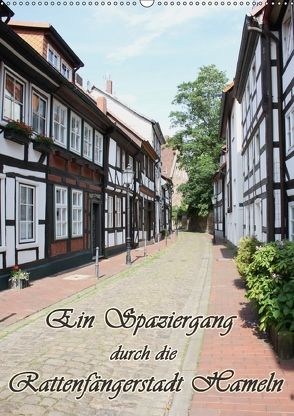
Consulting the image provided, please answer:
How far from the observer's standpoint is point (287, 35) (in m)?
11.5

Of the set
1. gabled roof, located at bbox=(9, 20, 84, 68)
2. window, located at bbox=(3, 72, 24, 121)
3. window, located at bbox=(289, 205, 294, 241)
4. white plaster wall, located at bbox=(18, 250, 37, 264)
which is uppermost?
gabled roof, located at bbox=(9, 20, 84, 68)

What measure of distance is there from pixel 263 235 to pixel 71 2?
10388 mm

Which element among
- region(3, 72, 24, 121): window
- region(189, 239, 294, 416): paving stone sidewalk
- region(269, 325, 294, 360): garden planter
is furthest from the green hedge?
region(3, 72, 24, 121): window

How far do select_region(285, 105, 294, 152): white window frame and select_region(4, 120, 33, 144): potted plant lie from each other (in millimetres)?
6622

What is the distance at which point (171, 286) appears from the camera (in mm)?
11508

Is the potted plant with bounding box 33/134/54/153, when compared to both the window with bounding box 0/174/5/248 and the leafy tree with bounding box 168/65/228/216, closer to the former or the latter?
the window with bounding box 0/174/5/248

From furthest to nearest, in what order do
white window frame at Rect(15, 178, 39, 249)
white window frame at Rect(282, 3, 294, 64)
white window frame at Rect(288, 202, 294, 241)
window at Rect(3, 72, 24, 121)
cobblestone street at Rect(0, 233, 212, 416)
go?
white window frame at Rect(288, 202, 294, 241) < white window frame at Rect(15, 178, 39, 249) < white window frame at Rect(282, 3, 294, 64) < window at Rect(3, 72, 24, 121) < cobblestone street at Rect(0, 233, 212, 416)

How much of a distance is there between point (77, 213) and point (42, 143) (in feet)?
14.3

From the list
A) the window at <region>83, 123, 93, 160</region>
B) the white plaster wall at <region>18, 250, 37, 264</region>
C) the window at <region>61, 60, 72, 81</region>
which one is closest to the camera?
the white plaster wall at <region>18, 250, 37, 264</region>

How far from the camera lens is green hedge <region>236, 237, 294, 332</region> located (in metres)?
5.49

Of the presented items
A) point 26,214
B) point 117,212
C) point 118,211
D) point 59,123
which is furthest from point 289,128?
point 118,211

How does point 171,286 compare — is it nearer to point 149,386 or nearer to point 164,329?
point 164,329

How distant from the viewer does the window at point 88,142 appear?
16953 millimetres

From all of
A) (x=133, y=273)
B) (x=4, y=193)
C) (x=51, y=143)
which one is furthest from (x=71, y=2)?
(x=133, y=273)
